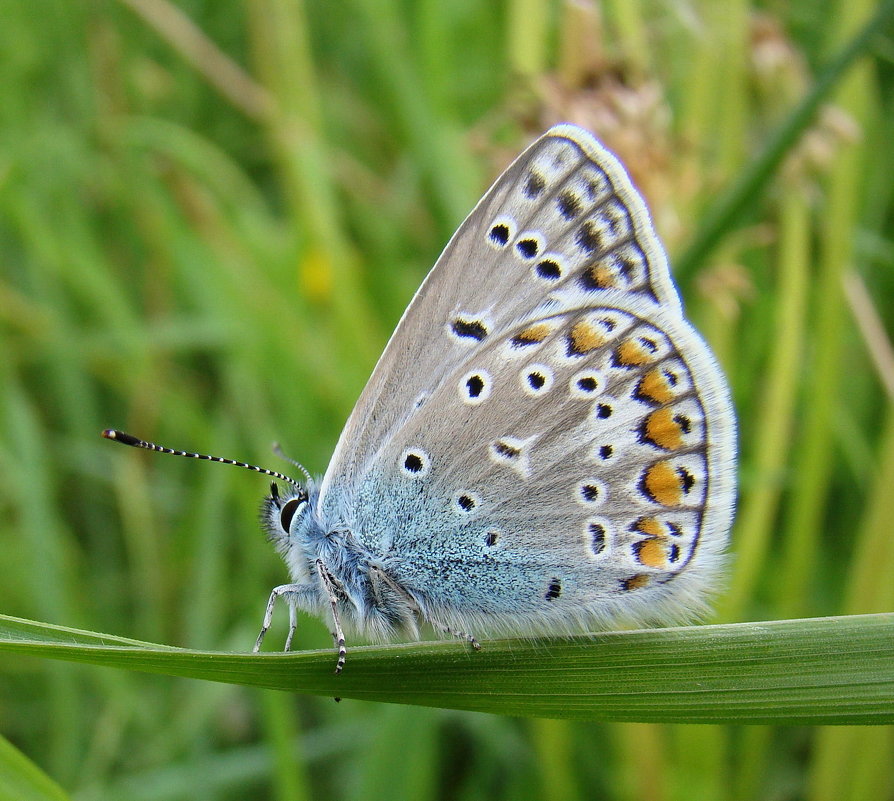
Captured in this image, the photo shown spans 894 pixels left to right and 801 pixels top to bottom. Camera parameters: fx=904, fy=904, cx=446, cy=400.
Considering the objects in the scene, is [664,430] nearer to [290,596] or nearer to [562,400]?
[562,400]

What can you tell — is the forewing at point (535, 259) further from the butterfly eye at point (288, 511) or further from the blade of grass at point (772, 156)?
the blade of grass at point (772, 156)

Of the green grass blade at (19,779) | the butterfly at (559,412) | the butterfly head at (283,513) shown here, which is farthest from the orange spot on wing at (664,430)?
the green grass blade at (19,779)

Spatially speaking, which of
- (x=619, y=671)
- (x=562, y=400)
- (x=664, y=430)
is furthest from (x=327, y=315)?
(x=619, y=671)

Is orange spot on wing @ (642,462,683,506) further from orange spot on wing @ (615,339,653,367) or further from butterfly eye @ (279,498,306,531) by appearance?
butterfly eye @ (279,498,306,531)

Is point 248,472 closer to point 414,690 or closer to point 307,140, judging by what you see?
point 307,140

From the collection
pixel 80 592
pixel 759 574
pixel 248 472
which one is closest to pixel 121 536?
pixel 80 592

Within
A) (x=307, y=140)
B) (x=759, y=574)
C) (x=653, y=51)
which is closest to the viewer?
(x=759, y=574)

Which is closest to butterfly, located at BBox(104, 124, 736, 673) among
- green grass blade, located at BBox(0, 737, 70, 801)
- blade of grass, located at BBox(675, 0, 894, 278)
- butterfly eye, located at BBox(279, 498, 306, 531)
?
butterfly eye, located at BBox(279, 498, 306, 531)
